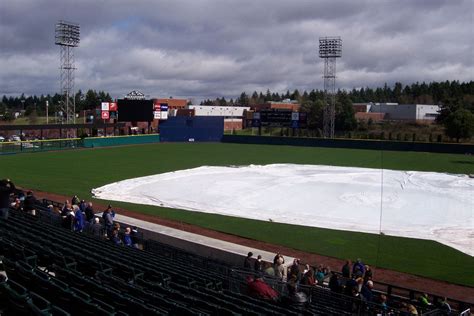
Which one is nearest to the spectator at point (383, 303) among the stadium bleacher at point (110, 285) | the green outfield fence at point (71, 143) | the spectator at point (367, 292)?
the stadium bleacher at point (110, 285)

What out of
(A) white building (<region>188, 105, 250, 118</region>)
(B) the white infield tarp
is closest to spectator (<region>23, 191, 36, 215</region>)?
(B) the white infield tarp

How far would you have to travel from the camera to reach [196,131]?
78688 millimetres

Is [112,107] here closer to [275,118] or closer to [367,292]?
[275,118]

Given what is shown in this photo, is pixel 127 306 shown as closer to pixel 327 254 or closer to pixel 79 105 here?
pixel 327 254

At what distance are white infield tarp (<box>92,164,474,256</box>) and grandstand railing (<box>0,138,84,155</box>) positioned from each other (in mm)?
24313

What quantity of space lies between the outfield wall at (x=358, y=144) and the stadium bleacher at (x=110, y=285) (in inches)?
1930

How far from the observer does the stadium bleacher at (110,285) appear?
604cm

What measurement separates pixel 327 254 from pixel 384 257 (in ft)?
7.05

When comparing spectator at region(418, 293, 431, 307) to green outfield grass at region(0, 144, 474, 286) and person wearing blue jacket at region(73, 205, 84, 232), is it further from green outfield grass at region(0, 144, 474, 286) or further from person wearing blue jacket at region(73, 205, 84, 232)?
person wearing blue jacket at region(73, 205, 84, 232)

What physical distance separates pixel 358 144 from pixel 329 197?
40.1 metres

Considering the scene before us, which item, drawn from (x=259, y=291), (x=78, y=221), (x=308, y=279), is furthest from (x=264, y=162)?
(x=259, y=291)

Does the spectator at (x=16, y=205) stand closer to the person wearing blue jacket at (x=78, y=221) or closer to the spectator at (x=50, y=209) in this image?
the spectator at (x=50, y=209)

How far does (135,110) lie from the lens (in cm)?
6875

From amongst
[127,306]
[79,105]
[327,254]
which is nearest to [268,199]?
[327,254]
